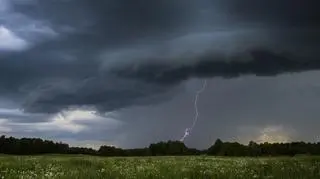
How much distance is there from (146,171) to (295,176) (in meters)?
7.58

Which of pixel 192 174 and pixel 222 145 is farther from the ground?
pixel 222 145

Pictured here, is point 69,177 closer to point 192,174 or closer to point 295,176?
point 192,174

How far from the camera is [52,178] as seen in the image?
2464cm

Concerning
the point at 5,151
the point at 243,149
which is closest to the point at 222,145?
the point at 243,149

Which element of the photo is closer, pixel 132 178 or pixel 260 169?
pixel 132 178

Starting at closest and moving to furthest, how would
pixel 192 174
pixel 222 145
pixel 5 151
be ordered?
1. pixel 192 174
2. pixel 5 151
3. pixel 222 145

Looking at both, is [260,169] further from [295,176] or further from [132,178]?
[132,178]

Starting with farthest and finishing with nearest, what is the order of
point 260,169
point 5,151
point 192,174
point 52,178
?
point 5,151 < point 260,169 < point 192,174 < point 52,178

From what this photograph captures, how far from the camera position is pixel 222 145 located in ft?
344

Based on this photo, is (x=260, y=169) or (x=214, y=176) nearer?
(x=214, y=176)

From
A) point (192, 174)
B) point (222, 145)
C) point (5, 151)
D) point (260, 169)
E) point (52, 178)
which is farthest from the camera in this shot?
point (222, 145)

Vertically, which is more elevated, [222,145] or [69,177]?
[222,145]

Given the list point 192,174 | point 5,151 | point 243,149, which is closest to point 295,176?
point 192,174

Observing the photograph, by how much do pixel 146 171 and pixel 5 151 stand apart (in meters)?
75.6
